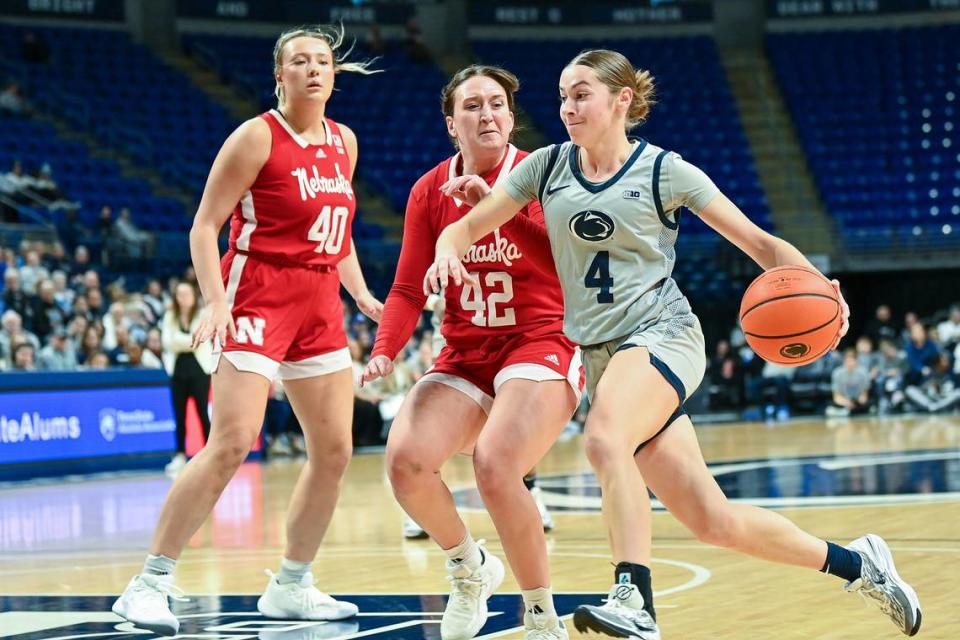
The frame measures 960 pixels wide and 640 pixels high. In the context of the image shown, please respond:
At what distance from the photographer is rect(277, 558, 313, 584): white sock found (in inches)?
201

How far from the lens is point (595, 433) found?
3.91 meters

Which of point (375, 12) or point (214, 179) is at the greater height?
point (375, 12)

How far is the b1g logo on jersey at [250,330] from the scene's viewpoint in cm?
493

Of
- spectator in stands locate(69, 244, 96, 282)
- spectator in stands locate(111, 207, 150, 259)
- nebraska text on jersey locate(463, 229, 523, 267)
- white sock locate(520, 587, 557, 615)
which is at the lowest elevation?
white sock locate(520, 587, 557, 615)

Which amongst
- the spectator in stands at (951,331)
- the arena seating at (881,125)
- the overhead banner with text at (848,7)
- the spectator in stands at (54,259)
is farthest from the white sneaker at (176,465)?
the overhead banner with text at (848,7)

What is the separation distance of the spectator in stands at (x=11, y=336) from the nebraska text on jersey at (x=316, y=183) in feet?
28.1

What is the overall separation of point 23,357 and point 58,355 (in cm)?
54

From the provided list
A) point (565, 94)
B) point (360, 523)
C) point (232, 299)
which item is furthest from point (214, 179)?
point (360, 523)

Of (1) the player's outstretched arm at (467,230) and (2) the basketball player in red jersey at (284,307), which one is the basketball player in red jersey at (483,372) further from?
(2) the basketball player in red jersey at (284,307)

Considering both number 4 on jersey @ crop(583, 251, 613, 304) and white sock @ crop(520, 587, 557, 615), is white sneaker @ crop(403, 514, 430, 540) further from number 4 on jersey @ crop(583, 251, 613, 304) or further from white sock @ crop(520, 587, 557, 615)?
number 4 on jersey @ crop(583, 251, 613, 304)

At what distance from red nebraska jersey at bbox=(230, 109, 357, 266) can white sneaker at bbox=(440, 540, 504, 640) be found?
1.29 meters

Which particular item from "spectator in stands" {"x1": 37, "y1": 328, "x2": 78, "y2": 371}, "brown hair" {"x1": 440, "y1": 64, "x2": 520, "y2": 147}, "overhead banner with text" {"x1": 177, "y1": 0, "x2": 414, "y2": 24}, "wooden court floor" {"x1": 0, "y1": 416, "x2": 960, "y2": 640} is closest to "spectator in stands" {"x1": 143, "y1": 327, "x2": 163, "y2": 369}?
"spectator in stands" {"x1": 37, "y1": 328, "x2": 78, "y2": 371}

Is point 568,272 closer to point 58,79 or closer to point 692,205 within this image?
point 692,205

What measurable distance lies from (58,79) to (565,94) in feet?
65.4
